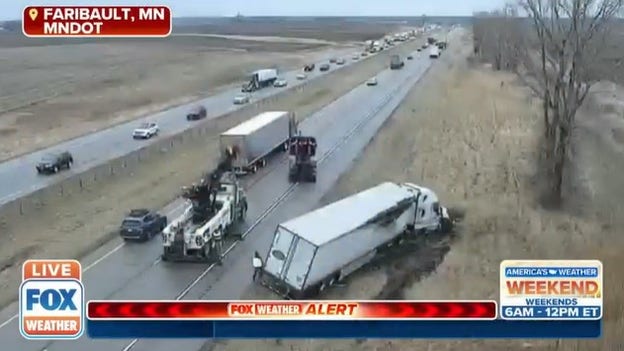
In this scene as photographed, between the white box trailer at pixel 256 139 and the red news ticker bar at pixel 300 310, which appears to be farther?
the white box trailer at pixel 256 139

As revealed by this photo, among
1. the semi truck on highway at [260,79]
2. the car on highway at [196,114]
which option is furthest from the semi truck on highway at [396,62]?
the car on highway at [196,114]

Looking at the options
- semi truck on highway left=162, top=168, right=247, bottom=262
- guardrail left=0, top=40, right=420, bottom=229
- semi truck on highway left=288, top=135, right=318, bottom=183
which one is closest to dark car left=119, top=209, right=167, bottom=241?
semi truck on highway left=162, top=168, right=247, bottom=262

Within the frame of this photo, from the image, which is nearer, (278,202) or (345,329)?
(345,329)

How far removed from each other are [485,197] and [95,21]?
21.3 ft

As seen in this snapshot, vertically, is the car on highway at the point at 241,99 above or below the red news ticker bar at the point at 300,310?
below

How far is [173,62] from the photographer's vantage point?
12.5 meters

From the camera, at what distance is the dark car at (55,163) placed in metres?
15.3

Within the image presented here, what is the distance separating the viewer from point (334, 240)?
8.12m

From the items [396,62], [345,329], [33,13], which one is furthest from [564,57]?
[396,62]

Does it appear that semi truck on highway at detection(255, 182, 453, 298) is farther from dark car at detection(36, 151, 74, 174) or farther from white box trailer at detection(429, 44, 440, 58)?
white box trailer at detection(429, 44, 440, 58)

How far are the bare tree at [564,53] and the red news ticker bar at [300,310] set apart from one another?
617 centimetres

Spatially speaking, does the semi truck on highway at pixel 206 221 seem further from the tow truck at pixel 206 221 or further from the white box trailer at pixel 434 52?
the white box trailer at pixel 434 52

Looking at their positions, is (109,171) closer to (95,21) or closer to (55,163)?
(55,163)

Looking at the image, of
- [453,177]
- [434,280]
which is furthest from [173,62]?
[434,280]
